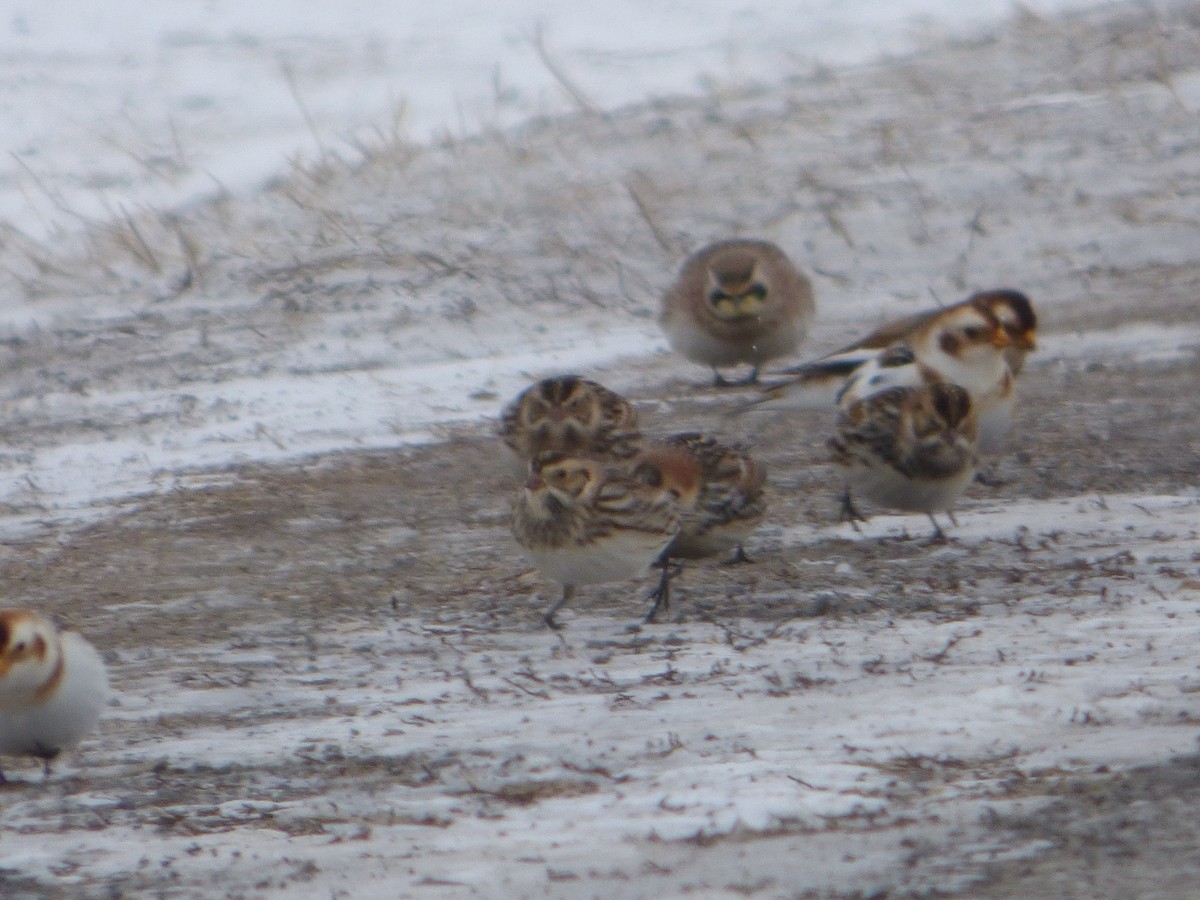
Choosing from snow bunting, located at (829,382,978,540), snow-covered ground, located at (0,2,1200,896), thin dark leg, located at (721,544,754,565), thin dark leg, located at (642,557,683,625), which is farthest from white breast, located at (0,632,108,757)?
snow bunting, located at (829,382,978,540)

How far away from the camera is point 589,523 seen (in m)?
6.17

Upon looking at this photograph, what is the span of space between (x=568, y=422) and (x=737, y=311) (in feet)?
10.1

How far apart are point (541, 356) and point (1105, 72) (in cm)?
722

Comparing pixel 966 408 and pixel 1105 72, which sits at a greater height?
pixel 1105 72

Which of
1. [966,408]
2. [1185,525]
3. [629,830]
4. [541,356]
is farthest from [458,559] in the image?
[541,356]

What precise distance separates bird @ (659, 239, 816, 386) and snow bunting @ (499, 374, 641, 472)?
2.80 metres

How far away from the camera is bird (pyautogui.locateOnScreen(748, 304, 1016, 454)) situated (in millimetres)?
8266

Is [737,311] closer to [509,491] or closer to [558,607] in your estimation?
[509,491]

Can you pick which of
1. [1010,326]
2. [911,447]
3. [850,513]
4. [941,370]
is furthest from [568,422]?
[1010,326]

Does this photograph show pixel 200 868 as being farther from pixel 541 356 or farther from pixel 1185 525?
pixel 541 356

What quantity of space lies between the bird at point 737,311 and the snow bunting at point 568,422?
2.80 m

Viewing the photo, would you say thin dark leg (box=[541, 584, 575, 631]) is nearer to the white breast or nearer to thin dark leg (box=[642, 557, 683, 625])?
thin dark leg (box=[642, 557, 683, 625])

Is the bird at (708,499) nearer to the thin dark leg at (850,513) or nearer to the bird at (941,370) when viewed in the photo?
the thin dark leg at (850,513)

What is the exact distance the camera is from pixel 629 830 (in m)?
4.26
